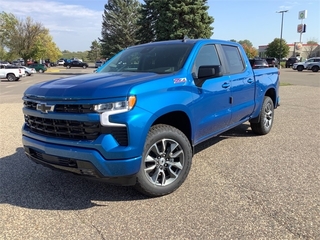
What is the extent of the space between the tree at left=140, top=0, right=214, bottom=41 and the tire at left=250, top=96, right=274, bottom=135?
23.2 metres

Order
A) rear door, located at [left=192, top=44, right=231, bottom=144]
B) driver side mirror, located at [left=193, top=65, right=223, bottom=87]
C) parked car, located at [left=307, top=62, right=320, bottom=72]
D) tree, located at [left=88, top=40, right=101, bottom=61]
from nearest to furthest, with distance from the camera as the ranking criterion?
driver side mirror, located at [left=193, top=65, right=223, bottom=87]
rear door, located at [left=192, top=44, right=231, bottom=144]
parked car, located at [left=307, top=62, right=320, bottom=72]
tree, located at [left=88, top=40, right=101, bottom=61]

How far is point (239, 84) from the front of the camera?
4.99 metres

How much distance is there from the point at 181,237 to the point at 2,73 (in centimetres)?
3000

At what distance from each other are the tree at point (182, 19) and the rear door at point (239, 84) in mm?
23900

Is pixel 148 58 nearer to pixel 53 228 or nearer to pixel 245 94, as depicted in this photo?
pixel 245 94

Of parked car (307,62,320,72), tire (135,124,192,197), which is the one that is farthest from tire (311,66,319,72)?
tire (135,124,192,197)

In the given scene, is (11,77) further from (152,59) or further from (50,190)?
(50,190)

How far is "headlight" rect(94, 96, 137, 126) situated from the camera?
3029mm

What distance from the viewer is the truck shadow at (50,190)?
11.6 feet

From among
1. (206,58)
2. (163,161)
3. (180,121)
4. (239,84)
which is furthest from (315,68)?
(163,161)

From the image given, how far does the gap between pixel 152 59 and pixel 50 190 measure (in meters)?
2.28

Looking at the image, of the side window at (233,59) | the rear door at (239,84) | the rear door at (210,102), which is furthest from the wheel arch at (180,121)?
the side window at (233,59)

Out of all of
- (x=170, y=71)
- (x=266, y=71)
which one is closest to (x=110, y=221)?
(x=170, y=71)

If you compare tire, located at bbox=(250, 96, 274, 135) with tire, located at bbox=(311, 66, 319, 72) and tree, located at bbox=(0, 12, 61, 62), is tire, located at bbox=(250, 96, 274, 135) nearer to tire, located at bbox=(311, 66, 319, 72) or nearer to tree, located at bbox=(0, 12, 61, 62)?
tire, located at bbox=(311, 66, 319, 72)
